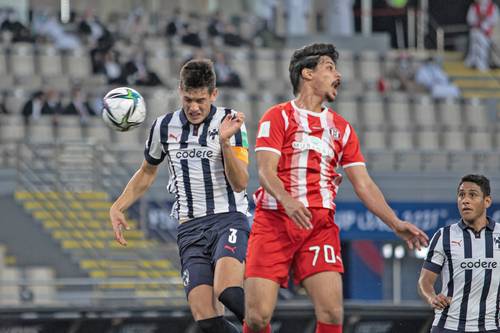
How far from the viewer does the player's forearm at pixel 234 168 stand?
9.77 m

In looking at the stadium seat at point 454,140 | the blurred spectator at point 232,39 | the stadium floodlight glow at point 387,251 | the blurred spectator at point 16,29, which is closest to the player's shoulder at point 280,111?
the stadium floodlight glow at point 387,251

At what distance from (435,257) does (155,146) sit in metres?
2.15

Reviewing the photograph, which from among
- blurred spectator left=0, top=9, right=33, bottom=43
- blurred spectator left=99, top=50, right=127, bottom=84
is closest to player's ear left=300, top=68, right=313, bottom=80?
blurred spectator left=99, top=50, right=127, bottom=84

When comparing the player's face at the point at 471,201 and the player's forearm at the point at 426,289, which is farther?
the player's face at the point at 471,201

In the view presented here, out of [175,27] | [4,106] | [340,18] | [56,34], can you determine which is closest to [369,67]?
[340,18]

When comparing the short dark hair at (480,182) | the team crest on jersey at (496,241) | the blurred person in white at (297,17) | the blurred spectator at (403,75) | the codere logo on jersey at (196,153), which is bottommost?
the team crest on jersey at (496,241)

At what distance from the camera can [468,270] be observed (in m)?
10.6

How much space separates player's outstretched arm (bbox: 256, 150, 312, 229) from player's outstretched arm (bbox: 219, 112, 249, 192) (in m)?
0.28

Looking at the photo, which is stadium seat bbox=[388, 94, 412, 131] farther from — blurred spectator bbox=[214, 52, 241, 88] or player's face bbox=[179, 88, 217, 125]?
player's face bbox=[179, 88, 217, 125]

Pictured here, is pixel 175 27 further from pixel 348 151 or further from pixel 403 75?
pixel 348 151

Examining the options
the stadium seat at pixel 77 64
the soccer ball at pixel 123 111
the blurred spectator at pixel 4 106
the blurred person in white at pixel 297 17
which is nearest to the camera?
the soccer ball at pixel 123 111

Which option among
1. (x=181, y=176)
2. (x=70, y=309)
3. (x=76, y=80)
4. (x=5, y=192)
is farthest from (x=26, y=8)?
(x=181, y=176)

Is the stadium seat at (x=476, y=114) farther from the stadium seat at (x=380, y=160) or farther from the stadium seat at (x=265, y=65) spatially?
the stadium seat at (x=265, y=65)

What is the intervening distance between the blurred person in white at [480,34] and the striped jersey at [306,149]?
63.2ft
